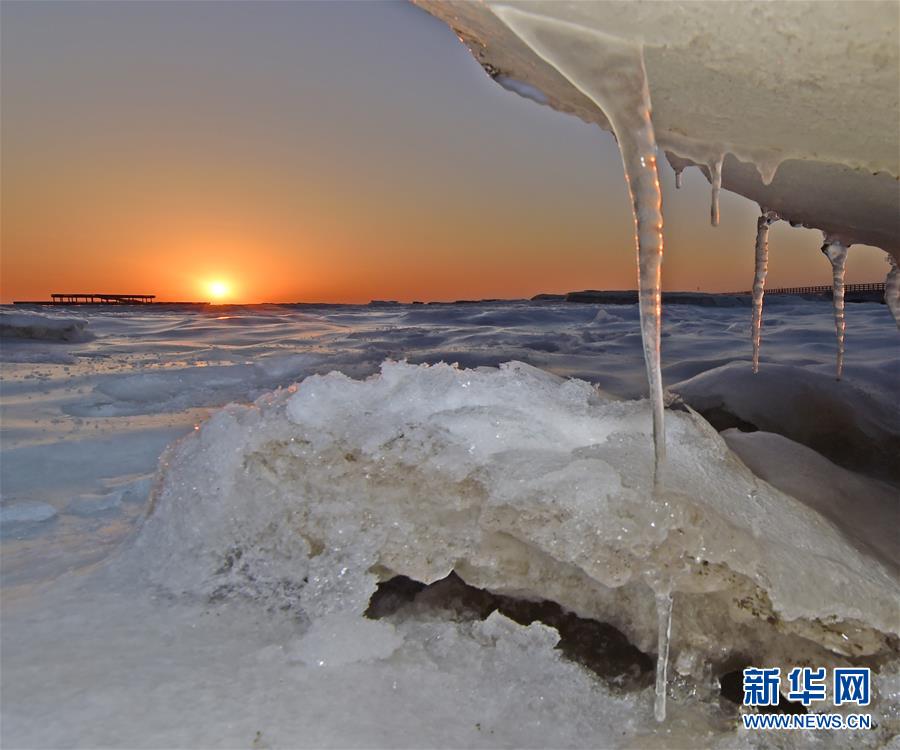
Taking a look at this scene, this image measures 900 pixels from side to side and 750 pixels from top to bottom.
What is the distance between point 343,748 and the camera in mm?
1055

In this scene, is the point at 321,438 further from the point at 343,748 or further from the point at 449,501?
the point at 343,748

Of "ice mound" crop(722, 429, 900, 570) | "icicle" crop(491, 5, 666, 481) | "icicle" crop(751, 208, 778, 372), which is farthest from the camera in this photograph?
"icicle" crop(751, 208, 778, 372)

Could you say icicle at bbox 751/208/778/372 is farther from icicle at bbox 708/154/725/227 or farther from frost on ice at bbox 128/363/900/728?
frost on ice at bbox 128/363/900/728

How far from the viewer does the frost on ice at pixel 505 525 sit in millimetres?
1386

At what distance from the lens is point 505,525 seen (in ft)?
4.83

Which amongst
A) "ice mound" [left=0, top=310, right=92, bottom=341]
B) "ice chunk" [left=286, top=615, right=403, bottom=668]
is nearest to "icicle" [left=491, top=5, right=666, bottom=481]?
"ice chunk" [left=286, top=615, right=403, bottom=668]

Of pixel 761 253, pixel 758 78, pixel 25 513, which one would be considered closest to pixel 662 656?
pixel 758 78

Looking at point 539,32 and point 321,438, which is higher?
point 539,32

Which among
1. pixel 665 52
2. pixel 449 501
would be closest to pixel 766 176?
pixel 665 52

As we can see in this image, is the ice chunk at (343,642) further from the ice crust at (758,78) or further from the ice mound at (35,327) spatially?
the ice mound at (35,327)

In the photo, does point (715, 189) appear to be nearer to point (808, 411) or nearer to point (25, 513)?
point (808, 411)

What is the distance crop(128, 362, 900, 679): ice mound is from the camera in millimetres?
1391

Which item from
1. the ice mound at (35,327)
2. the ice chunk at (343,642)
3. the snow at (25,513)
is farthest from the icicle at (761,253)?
the ice mound at (35,327)

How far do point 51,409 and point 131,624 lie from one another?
3206 millimetres
